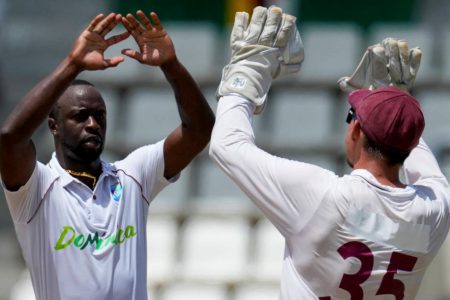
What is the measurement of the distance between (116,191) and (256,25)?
0.83m

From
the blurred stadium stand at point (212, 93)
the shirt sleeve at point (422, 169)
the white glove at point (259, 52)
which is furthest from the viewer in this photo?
the blurred stadium stand at point (212, 93)

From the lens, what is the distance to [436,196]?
371 centimetres

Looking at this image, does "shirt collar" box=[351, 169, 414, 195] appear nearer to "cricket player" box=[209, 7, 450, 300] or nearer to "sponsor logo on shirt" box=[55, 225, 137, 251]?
"cricket player" box=[209, 7, 450, 300]

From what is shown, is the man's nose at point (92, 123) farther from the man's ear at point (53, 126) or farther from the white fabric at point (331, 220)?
the white fabric at point (331, 220)

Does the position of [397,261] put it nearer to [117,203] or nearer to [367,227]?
[367,227]

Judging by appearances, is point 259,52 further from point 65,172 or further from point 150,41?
point 65,172

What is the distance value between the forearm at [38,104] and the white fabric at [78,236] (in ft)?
0.72

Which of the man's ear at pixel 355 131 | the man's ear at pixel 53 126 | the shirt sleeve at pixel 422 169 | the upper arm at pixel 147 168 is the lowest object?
the upper arm at pixel 147 168

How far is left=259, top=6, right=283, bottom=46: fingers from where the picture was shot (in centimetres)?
377

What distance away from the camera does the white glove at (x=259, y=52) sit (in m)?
3.75

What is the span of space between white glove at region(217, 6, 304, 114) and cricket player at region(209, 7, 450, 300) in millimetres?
34

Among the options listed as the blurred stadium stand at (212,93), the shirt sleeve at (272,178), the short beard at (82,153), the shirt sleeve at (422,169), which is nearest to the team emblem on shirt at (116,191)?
the short beard at (82,153)

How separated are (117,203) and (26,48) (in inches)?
267

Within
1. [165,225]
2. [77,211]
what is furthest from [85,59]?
[165,225]
